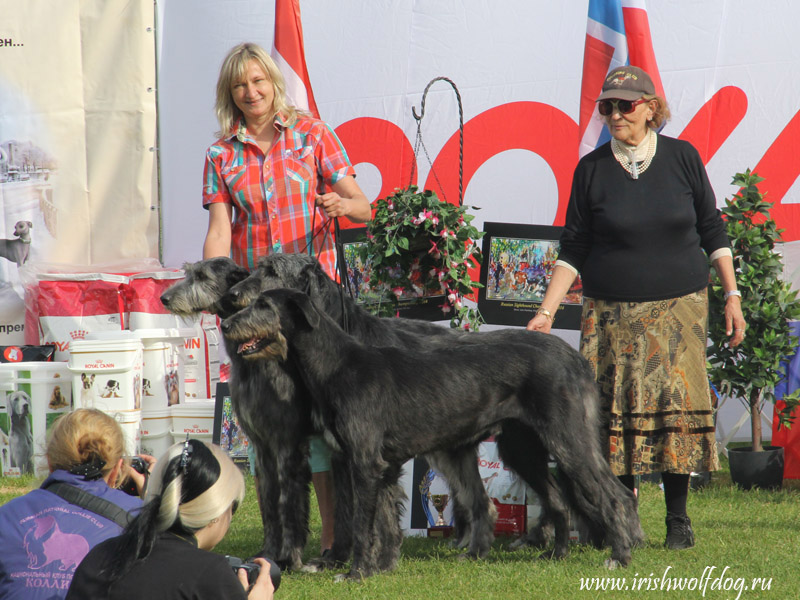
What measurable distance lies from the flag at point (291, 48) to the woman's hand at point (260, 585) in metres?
4.94

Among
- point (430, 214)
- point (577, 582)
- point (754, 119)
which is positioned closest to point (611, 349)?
point (577, 582)

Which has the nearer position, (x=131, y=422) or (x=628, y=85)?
(x=628, y=85)

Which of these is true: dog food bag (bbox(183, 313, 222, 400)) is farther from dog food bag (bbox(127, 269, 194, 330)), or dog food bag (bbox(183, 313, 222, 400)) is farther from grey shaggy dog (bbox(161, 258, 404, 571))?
grey shaggy dog (bbox(161, 258, 404, 571))

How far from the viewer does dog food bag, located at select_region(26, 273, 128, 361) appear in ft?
21.1

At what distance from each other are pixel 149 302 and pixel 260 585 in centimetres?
475

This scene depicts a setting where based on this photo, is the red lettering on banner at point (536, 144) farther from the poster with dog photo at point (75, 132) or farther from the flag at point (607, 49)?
the poster with dog photo at point (75, 132)

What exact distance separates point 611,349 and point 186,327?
3.69m

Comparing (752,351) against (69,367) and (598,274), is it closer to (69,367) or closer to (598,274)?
(598,274)

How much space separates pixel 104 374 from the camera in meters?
5.63

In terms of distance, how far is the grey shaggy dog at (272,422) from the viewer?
348 centimetres

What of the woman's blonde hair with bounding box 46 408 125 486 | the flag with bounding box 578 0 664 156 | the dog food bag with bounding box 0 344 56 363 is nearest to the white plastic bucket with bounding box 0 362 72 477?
the dog food bag with bounding box 0 344 56 363

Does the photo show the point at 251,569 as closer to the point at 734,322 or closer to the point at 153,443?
A: the point at 734,322

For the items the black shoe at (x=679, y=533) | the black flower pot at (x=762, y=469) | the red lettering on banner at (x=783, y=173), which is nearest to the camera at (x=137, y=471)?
the black shoe at (x=679, y=533)

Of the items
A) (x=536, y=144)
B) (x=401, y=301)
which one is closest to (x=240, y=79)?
(x=401, y=301)
